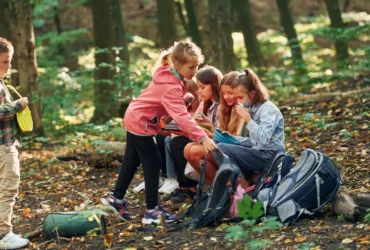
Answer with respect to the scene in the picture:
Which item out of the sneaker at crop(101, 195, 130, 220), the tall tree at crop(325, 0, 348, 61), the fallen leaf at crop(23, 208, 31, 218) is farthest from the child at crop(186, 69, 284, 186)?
the tall tree at crop(325, 0, 348, 61)

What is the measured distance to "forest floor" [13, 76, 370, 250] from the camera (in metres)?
4.91

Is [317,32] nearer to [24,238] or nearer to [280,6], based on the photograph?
[280,6]

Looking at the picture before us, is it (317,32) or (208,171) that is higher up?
(317,32)

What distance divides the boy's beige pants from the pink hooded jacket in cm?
111

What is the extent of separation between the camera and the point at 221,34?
12.2 m

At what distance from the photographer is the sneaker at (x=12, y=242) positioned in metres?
5.49

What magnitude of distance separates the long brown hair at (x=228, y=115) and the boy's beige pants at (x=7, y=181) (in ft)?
6.71

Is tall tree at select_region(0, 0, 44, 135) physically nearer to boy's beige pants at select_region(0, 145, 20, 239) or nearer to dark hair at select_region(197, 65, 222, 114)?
dark hair at select_region(197, 65, 222, 114)

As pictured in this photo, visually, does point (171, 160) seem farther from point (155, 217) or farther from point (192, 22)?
point (192, 22)


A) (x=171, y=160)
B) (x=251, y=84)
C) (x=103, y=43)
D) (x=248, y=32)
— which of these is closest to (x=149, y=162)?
(x=171, y=160)

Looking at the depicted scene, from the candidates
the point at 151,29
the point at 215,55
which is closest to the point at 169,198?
the point at 215,55

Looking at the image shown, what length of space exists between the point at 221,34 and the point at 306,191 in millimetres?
7151

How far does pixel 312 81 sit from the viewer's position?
15.1 m

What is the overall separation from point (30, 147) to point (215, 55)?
12.3ft
